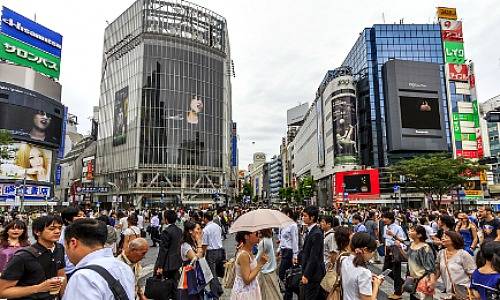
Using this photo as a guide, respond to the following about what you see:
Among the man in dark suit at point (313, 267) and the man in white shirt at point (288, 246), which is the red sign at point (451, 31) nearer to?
the man in white shirt at point (288, 246)

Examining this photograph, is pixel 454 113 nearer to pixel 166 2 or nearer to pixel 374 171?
pixel 374 171

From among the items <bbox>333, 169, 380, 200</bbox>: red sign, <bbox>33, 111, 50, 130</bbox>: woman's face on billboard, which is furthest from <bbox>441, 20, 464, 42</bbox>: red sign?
<bbox>33, 111, 50, 130</bbox>: woman's face on billboard

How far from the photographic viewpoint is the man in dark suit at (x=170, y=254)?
20.3 feet

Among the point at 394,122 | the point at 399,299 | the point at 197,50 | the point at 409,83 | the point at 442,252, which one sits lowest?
the point at 399,299

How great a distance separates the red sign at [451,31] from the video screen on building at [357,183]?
3196 cm

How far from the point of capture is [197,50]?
213 ft

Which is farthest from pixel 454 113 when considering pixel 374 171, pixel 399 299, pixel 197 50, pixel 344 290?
pixel 344 290

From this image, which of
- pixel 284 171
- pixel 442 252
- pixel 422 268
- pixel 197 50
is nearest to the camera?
pixel 442 252

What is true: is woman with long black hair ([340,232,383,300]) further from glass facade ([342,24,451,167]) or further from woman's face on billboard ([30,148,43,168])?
glass facade ([342,24,451,167])

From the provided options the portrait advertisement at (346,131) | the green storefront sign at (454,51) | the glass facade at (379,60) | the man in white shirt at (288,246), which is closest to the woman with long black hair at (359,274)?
the man in white shirt at (288,246)

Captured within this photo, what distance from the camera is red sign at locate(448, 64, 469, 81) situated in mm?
62831

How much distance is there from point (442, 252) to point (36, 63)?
2241 inches

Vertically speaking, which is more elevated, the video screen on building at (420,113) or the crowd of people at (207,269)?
the video screen on building at (420,113)

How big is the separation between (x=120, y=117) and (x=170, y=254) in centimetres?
6261
